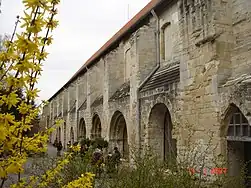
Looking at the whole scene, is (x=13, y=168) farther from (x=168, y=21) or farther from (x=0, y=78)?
(x=168, y=21)

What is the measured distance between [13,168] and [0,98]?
0.51m

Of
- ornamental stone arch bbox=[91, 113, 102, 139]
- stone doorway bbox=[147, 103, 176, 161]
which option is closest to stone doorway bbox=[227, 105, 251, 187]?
stone doorway bbox=[147, 103, 176, 161]

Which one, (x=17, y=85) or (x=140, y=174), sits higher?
(x=17, y=85)

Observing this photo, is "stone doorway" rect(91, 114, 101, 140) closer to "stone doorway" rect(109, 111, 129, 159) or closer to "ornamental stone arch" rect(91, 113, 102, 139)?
"ornamental stone arch" rect(91, 113, 102, 139)

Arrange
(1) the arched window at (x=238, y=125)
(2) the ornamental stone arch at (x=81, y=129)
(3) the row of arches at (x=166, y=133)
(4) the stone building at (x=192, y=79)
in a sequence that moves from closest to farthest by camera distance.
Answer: (1) the arched window at (x=238, y=125), (3) the row of arches at (x=166, y=133), (4) the stone building at (x=192, y=79), (2) the ornamental stone arch at (x=81, y=129)

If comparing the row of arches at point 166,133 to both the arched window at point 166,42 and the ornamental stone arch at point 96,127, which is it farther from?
the arched window at point 166,42

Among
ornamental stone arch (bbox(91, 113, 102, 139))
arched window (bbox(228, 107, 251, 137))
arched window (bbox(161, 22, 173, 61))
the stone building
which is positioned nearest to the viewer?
arched window (bbox(228, 107, 251, 137))

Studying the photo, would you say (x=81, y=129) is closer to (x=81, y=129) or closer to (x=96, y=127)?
(x=81, y=129)

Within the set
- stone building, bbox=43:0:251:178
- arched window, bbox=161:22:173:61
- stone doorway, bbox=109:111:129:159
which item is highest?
arched window, bbox=161:22:173:61

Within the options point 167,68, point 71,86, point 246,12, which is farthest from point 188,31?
point 71,86

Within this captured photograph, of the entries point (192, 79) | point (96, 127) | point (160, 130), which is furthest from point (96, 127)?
point (192, 79)

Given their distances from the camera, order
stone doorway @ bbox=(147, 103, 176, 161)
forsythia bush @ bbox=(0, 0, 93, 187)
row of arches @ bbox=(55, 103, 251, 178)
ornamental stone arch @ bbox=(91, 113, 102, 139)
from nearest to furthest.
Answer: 1. forsythia bush @ bbox=(0, 0, 93, 187)
2. row of arches @ bbox=(55, 103, 251, 178)
3. stone doorway @ bbox=(147, 103, 176, 161)
4. ornamental stone arch @ bbox=(91, 113, 102, 139)

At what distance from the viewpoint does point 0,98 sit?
239 centimetres

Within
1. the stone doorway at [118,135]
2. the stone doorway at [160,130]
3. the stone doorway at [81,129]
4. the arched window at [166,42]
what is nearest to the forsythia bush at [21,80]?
the stone doorway at [160,130]
